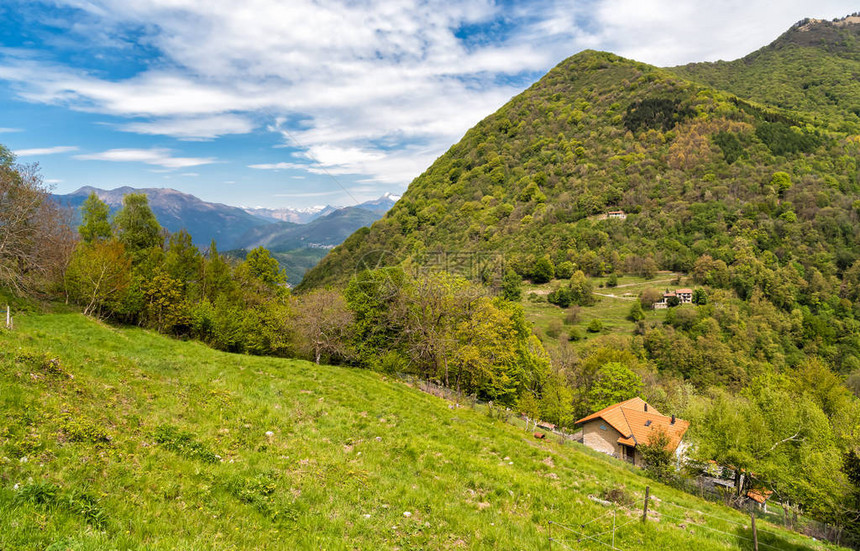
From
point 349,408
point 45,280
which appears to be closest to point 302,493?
point 349,408

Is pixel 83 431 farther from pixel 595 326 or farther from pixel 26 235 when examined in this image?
pixel 595 326

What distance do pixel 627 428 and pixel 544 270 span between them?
3439 inches

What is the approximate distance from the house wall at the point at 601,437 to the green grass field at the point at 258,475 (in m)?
36.0

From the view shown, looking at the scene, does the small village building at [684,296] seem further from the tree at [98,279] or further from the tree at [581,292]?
the tree at [98,279]

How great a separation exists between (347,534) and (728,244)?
14605cm

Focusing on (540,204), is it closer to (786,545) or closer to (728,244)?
(728,244)

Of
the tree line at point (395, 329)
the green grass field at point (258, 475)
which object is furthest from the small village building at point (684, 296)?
the green grass field at point (258, 475)

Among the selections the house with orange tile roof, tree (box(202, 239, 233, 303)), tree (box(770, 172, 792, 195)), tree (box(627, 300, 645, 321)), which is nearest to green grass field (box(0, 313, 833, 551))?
tree (box(202, 239, 233, 303))

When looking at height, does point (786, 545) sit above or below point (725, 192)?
below

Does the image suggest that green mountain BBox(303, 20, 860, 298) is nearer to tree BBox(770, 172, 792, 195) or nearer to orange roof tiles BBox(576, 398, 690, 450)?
tree BBox(770, 172, 792, 195)

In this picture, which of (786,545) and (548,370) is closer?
(786,545)

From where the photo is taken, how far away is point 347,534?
701 cm

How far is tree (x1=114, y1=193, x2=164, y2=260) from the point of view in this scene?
155 feet

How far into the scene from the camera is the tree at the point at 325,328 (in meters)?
35.0
